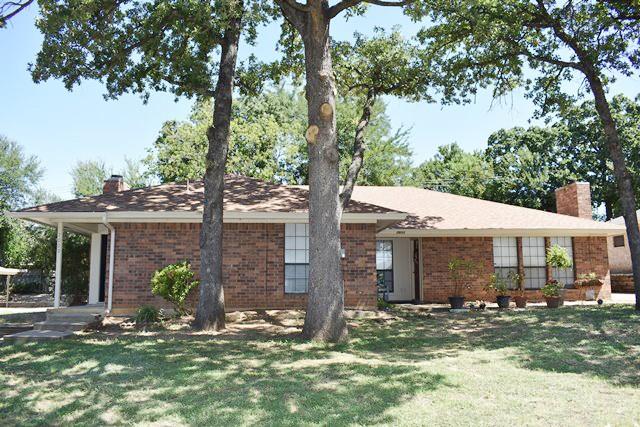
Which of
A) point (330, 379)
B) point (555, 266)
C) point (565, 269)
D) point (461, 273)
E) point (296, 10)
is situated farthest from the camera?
point (565, 269)

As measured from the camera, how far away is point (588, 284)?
57.4ft

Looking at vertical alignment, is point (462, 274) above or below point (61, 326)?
above

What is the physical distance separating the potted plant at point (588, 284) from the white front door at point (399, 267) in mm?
5491

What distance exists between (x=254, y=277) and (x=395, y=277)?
20.4 feet

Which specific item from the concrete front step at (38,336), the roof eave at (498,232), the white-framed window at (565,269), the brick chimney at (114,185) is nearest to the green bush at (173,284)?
the concrete front step at (38,336)

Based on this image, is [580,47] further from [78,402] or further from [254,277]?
[78,402]

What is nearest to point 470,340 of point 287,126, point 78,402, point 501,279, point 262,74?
point 78,402

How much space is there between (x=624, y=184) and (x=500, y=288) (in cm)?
468

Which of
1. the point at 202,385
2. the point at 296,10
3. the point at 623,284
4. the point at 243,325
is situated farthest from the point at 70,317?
the point at 623,284

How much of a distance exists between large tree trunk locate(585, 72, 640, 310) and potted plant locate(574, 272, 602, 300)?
3.99 meters

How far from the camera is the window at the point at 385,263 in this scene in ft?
60.1

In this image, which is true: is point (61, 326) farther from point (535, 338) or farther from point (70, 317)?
point (535, 338)

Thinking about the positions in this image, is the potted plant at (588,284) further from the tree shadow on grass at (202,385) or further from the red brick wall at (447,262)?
the tree shadow on grass at (202,385)

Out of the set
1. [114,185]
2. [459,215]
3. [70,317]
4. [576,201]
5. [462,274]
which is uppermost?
[114,185]
